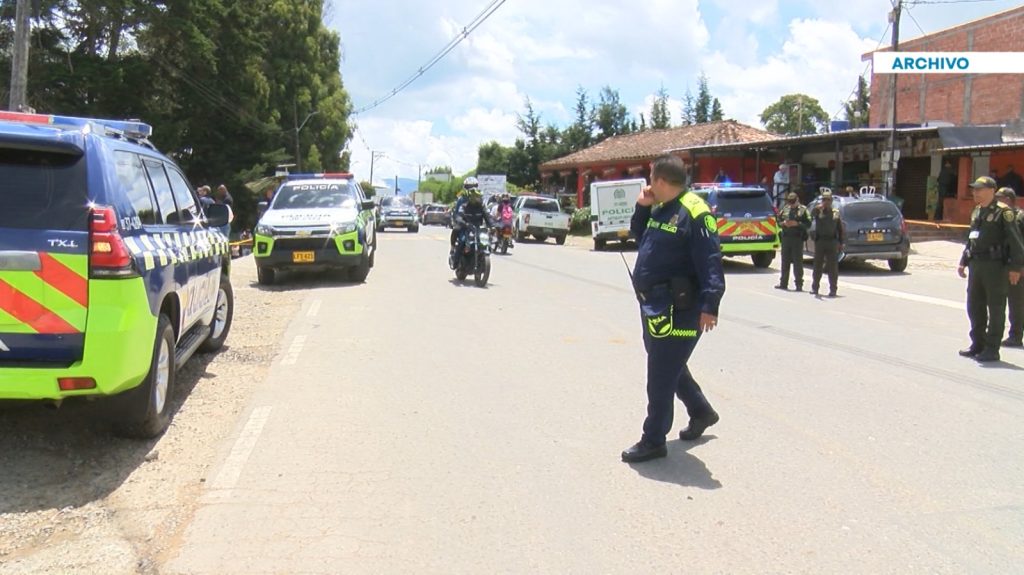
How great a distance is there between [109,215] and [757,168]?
28.4m

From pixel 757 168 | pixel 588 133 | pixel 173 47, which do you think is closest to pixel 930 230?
pixel 757 168

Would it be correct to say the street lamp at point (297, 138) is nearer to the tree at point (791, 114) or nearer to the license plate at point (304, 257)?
the license plate at point (304, 257)

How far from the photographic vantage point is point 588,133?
59.2 metres

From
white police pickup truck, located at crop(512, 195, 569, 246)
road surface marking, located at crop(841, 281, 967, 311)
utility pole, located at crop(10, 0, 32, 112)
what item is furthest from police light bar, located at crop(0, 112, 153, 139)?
white police pickup truck, located at crop(512, 195, 569, 246)

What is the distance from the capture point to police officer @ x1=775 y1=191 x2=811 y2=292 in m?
14.6

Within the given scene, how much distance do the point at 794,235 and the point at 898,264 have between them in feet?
15.2

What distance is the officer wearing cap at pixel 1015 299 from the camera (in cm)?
851

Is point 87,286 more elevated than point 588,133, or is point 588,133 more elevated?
point 588,133

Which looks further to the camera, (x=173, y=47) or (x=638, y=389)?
(x=173, y=47)

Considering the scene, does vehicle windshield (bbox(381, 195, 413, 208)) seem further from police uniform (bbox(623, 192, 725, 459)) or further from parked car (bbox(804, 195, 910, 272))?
police uniform (bbox(623, 192, 725, 459))

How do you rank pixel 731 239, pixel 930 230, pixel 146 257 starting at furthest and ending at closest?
1. pixel 930 230
2. pixel 731 239
3. pixel 146 257

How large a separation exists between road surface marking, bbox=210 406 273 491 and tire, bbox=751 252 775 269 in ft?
49.6

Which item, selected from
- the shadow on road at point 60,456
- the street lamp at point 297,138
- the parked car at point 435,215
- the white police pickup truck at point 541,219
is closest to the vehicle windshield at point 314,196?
the shadow on road at point 60,456

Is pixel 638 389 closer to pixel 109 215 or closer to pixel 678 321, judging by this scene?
pixel 678 321
